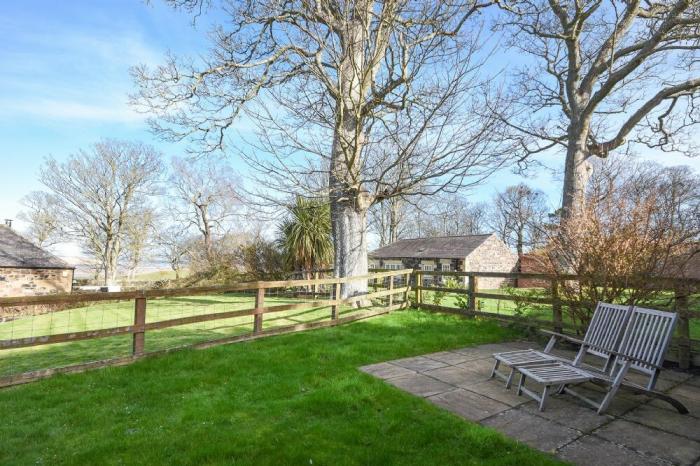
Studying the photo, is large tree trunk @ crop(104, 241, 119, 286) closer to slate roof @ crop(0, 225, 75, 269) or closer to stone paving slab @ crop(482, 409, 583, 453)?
slate roof @ crop(0, 225, 75, 269)

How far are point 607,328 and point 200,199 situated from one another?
29287 mm

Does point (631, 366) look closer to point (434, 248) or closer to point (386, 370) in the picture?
point (386, 370)

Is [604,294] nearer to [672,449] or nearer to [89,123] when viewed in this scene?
[672,449]

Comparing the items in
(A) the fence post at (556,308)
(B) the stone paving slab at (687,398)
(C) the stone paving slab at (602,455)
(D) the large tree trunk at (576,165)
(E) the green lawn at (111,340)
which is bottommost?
(E) the green lawn at (111,340)

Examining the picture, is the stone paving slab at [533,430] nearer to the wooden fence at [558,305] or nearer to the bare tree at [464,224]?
the wooden fence at [558,305]

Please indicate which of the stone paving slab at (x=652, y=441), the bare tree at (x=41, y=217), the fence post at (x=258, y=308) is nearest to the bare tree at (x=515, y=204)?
the fence post at (x=258, y=308)

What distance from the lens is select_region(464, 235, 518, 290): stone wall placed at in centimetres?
2700

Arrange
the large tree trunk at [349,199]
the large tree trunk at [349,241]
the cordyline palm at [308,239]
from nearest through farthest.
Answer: the large tree trunk at [349,199] → the large tree trunk at [349,241] → the cordyline palm at [308,239]

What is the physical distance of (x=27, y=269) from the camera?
2125cm

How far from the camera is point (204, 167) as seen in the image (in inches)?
1123

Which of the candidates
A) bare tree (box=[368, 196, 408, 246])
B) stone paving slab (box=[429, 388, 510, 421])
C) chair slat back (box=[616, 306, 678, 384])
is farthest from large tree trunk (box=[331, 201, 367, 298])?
bare tree (box=[368, 196, 408, 246])

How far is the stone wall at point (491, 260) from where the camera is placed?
27.0 metres

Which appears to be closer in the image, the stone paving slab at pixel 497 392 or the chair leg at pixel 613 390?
the chair leg at pixel 613 390

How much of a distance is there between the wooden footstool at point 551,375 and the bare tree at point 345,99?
4.94 meters
